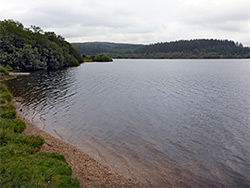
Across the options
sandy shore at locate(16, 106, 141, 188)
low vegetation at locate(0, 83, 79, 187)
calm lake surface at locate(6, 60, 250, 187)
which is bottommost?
calm lake surface at locate(6, 60, 250, 187)

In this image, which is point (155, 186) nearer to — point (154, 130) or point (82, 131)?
point (154, 130)

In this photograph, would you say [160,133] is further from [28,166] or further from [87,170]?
[28,166]

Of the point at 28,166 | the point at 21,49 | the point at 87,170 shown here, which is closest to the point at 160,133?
the point at 87,170

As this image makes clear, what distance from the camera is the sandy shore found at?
26.8 ft

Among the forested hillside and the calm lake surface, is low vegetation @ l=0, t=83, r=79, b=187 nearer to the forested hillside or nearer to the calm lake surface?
the calm lake surface

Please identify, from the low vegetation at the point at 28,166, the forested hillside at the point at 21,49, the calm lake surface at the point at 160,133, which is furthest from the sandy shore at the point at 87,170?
the forested hillside at the point at 21,49

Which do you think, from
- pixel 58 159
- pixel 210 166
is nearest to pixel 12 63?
pixel 58 159

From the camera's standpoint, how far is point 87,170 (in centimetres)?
912

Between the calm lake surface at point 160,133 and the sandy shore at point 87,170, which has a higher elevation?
the sandy shore at point 87,170

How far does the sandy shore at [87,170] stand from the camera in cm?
818

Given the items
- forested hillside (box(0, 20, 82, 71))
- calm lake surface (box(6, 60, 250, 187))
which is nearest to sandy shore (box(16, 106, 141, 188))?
calm lake surface (box(6, 60, 250, 187))

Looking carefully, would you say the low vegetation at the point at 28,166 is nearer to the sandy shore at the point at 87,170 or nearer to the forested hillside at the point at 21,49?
the sandy shore at the point at 87,170

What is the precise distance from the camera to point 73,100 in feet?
83.4

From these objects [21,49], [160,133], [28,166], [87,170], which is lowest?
[160,133]
